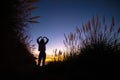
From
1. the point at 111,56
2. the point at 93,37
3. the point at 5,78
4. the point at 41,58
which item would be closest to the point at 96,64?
the point at 111,56

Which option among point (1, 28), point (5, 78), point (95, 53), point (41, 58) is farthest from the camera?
point (41, 58)

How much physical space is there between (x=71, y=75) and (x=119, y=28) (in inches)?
79.7

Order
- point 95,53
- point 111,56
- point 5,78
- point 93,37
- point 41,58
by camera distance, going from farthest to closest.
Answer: point 41,58, point 93,37, point 95,53, point 111,56, point 5,78

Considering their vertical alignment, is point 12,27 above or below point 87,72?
above

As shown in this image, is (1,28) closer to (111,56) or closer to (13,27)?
(13,27)

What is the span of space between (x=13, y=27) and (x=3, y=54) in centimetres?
64

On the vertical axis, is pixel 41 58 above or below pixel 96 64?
above

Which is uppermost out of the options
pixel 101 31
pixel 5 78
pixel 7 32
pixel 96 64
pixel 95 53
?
pixel 101 31

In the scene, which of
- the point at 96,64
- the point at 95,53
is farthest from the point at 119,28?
the point at 96,64

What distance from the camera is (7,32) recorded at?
A: 3422mm

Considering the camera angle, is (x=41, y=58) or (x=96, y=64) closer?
(x=96, y=64)

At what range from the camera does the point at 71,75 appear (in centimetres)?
328

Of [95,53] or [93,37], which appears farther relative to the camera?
[93,37]

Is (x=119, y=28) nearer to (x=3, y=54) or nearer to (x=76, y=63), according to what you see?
(x=76, y=63)
